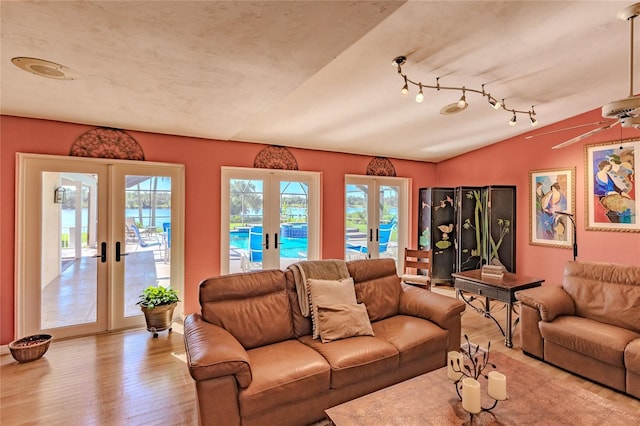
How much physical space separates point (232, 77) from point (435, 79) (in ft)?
6.15

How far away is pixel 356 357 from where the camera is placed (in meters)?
2.16

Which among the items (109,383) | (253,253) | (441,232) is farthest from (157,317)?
(441,232)

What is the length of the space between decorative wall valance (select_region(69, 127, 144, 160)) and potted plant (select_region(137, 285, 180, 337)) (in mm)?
1573

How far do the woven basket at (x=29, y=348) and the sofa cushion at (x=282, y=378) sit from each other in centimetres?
224

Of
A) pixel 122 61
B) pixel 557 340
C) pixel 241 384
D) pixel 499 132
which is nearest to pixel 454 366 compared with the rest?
pixel 241 384

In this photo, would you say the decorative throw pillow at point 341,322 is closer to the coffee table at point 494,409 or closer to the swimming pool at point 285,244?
the coffee table at point 494,409

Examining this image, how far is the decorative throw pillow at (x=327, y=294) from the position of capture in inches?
100

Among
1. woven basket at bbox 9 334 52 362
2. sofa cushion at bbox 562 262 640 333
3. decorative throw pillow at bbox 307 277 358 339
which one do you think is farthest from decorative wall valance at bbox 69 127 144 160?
sofa cushion at bbox 562 262 640 333

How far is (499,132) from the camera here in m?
4.89

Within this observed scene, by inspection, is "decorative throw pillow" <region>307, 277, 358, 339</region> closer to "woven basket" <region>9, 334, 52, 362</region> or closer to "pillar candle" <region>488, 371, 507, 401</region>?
"pillar candle" <region>488, 371, 507, 401</region>

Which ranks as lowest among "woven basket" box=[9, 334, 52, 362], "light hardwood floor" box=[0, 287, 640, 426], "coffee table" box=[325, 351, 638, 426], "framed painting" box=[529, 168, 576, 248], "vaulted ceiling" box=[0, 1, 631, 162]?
"light hardwood floor" box=[0, 287, 640, 426]

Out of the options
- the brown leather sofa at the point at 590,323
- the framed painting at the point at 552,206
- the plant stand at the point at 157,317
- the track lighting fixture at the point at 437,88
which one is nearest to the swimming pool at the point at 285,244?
the plant stand at the point at 157,317

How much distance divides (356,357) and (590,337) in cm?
198

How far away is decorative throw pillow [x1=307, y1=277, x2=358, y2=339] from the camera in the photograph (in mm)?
2547
